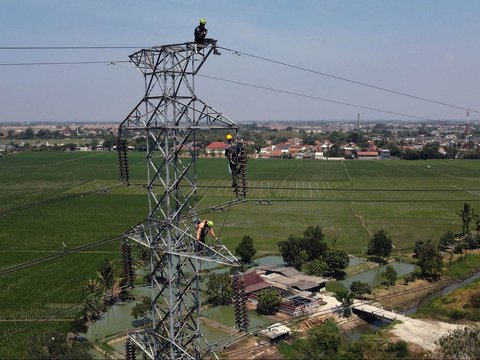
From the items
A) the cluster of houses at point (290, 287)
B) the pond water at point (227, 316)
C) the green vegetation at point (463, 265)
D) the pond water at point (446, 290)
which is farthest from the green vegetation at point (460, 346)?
the green vegetation at point (463, 265)

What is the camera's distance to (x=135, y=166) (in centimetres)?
11538

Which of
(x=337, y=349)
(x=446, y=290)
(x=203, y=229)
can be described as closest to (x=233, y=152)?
(x=203, y=229)

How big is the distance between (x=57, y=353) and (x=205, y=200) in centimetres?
4983

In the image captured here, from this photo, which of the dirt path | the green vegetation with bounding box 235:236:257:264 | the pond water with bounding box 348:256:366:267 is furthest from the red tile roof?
the pond water with bounding box 348:256:366:267

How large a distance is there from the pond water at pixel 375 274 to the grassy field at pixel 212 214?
5003 millimetres

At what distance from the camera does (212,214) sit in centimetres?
6994

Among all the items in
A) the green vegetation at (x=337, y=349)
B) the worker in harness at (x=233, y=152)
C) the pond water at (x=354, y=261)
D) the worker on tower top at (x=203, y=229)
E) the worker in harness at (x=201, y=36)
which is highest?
the worker in harness at (x=201, y=36)

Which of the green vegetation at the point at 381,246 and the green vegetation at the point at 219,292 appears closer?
the green vegetation at the point at 219,292

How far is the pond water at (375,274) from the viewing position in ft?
136

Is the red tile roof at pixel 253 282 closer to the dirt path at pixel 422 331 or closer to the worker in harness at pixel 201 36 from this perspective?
the dirt path at pixel 422 331

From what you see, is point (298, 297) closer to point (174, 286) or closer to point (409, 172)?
point (174, 286)

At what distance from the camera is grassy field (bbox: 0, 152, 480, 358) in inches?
1548

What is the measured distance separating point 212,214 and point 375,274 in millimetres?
31640

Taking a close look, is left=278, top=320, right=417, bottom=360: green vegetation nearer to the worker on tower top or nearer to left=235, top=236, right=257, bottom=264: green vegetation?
the worker on tower top
